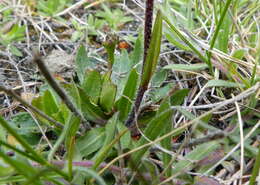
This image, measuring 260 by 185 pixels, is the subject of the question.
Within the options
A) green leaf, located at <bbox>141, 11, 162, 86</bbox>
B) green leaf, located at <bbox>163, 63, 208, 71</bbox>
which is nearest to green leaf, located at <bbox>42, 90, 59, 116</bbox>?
green leaf, located at <bbox>141, 11, 162, 86</bbox>

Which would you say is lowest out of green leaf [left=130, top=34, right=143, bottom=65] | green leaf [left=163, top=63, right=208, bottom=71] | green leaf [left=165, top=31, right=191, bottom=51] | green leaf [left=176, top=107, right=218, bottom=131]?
green leaf [left=176, top=107, right=218, bottom=131]

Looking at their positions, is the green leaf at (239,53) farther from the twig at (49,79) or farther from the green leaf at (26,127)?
the green leaf at (26,127)

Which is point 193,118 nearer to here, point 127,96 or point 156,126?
point 156,126

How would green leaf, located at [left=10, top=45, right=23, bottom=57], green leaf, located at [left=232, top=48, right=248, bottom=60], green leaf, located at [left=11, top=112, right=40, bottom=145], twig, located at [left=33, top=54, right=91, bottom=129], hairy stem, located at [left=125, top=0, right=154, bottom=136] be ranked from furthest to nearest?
green leaf, located at [left=10, top=45, right=23, bottom=57] → green leaf, located at [left=232, top=48, right=248, bottom=60] → green leaf, located at [left=11, top=112, right=40, bottom=145] → hairy stem, located at [left=125, top=0, right=154, bottom=136] → twig, located at [left=33, top=54, right=91, bottom=129]

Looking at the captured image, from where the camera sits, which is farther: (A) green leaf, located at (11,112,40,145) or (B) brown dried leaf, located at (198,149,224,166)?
(A) green leaf, located at (11,112,40,145)

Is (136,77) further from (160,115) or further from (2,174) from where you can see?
(2,174)

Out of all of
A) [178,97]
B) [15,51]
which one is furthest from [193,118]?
[15,51]

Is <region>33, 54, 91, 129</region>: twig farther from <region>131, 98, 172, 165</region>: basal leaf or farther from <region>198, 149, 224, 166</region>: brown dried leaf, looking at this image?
<region>198, 149, 224, 166</region>: brown dried leaf
